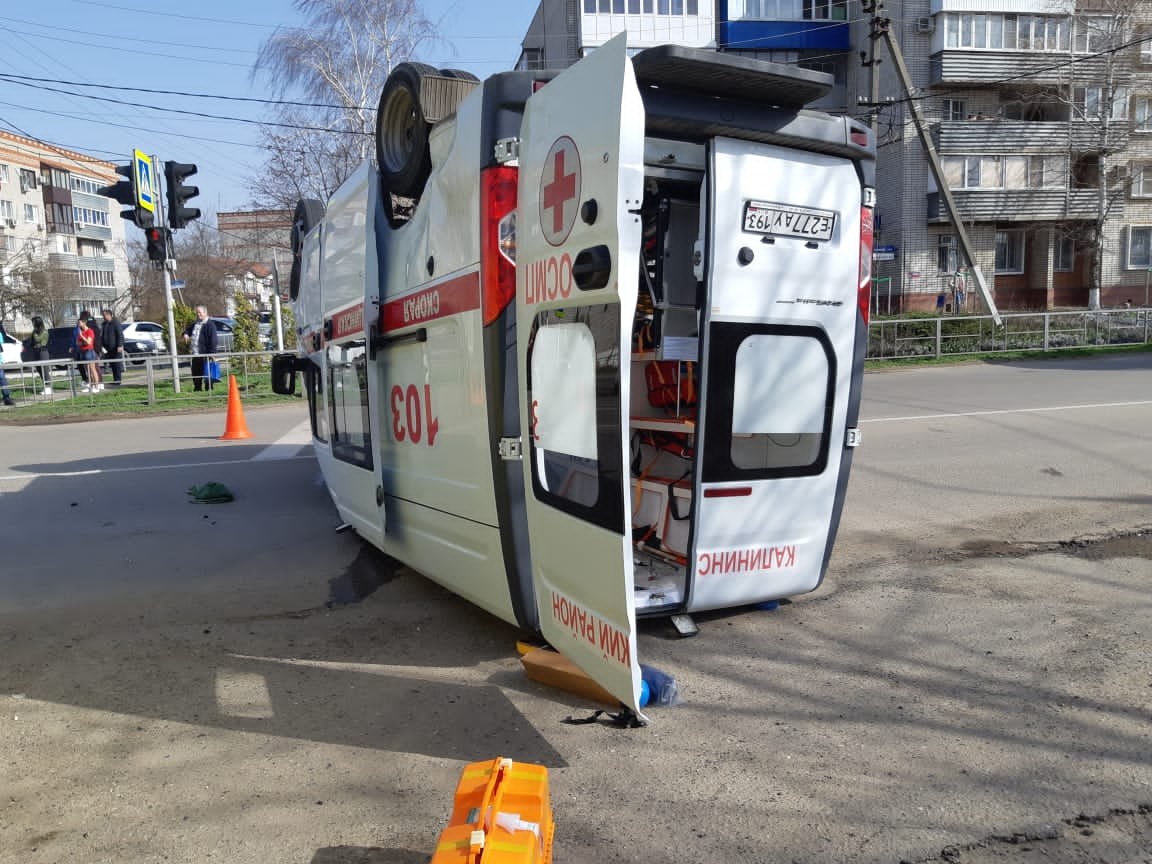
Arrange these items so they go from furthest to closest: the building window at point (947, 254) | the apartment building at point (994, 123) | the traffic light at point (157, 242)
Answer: the building window at point (947, 254)
the apartment building at point (994, 123)
the traffic light at point (157, 242)

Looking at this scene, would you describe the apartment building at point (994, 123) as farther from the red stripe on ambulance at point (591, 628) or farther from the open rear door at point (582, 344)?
the red stripe on ambulance at point (591, 628)

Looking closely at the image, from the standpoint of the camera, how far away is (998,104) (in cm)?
3988

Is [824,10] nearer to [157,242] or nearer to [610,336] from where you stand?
[157,242]

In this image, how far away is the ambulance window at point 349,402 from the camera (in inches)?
220

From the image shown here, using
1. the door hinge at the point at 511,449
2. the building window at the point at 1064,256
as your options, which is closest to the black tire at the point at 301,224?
the door hinge at the point at 511,449

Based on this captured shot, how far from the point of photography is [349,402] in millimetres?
6000

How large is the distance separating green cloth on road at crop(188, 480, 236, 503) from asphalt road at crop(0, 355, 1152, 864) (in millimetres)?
1047

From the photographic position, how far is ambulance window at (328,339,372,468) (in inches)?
220

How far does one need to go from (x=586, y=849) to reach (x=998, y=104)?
4427cm

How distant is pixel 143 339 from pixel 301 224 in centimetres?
3543

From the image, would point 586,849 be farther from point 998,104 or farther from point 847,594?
point 998,104

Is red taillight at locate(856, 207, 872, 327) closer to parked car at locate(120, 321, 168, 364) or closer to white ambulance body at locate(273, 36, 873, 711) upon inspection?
white ambulance body at locate(273, 36, 873, 711)

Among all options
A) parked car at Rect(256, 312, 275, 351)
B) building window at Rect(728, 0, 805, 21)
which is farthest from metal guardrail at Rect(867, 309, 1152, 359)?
building window at Rect(728, 0, 805, 21)

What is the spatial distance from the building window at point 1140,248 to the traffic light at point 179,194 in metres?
40.8
